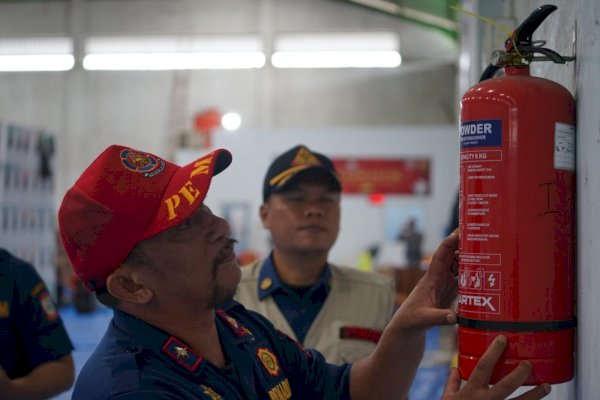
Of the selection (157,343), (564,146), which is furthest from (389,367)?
Result: (564,146)

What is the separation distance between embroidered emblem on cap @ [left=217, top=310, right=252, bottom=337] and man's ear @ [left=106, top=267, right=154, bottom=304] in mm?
244

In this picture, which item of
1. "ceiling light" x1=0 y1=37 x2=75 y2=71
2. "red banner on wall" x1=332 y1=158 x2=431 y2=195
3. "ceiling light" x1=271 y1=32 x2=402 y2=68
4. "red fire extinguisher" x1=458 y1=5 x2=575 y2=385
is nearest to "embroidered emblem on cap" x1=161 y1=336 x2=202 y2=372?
"red fire extinguisher" x1=458 y1=5 x2=575 y2=385

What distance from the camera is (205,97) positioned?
12430 millimetres

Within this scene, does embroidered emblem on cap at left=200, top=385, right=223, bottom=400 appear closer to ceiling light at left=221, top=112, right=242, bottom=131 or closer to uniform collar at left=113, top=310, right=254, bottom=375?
uniform collar at left=113, top=310, right=254, bottom=375

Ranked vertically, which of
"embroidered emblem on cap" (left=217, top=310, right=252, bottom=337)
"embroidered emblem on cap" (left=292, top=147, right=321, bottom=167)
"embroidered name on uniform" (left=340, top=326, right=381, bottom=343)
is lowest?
"embroidered name on uniform" (left=340, top=326, right=381, bottom=343)

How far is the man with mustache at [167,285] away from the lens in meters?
1.34

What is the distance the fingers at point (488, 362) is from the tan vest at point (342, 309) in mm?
1049

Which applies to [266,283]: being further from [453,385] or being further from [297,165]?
[453,385]

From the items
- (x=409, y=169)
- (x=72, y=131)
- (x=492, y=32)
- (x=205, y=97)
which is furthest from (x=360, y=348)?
(x=72, y=131)

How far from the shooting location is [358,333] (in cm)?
222

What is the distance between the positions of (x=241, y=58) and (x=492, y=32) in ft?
33.3

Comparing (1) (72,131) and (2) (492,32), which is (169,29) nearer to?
(1) (72,131)

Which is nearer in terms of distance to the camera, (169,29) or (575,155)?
(575,155)

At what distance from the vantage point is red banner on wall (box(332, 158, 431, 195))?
10453 millimetres
